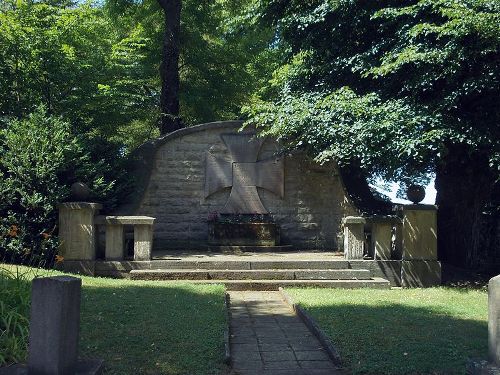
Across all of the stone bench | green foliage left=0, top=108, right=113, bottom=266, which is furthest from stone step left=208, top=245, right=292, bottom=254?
green foliage left=0, top=108, right=113, bottom=266

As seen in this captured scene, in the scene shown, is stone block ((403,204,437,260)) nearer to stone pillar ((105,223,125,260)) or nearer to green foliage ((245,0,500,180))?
green foliage ((245,0,500,180))

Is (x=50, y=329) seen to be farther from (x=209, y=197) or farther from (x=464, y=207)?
(x=464, y=207)

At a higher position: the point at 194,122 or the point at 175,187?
the point at 194,122

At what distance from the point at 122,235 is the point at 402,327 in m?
6.66

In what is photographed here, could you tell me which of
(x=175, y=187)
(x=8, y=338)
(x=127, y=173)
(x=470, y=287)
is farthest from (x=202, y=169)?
(x=8, y=338)

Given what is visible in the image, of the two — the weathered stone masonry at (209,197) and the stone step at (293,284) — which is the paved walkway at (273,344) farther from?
the weathered stone masonry at (209,197)

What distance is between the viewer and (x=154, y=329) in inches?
265

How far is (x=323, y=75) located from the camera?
43.7ft

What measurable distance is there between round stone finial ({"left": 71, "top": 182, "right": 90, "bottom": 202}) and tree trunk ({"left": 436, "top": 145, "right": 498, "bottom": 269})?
25.2 feet

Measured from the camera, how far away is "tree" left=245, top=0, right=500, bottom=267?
10.2 m

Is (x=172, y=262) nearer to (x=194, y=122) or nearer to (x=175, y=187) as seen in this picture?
(x=175, y=187)

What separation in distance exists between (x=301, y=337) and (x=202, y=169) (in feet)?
26.8

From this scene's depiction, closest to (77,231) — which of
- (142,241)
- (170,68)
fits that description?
(142,241)

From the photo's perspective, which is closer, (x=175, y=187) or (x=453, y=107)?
(x=453, y=107)
